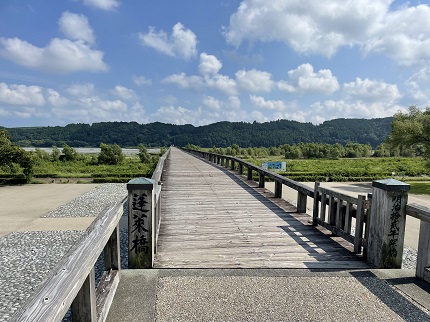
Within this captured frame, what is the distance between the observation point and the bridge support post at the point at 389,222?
3.32 meters

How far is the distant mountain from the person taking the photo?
514ft

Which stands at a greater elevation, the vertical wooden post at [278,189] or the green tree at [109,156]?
the vertical wooden post at [278,189]

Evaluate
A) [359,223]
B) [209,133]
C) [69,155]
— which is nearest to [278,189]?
[359,223]

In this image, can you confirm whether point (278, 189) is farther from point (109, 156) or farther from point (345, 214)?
point (109, 156)

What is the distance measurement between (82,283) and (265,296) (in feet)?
5.76

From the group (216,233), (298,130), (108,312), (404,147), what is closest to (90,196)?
(216,233)

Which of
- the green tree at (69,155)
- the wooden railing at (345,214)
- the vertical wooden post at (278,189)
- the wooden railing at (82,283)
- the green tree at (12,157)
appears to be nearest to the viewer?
the wooden railing at (82,283)

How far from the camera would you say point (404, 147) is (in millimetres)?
29359

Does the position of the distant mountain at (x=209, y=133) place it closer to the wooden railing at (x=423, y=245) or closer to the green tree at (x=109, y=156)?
the green tree at (x=109, y=156)

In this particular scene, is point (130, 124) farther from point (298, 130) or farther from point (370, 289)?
point (370, 289)

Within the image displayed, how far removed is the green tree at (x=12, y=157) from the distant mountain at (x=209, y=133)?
4582 inches

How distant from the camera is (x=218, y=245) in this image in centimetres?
422

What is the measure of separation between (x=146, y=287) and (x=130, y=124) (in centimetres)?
18507

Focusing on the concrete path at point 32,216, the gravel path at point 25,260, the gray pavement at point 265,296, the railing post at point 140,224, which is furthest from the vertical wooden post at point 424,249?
the concrete path at point 32,216
